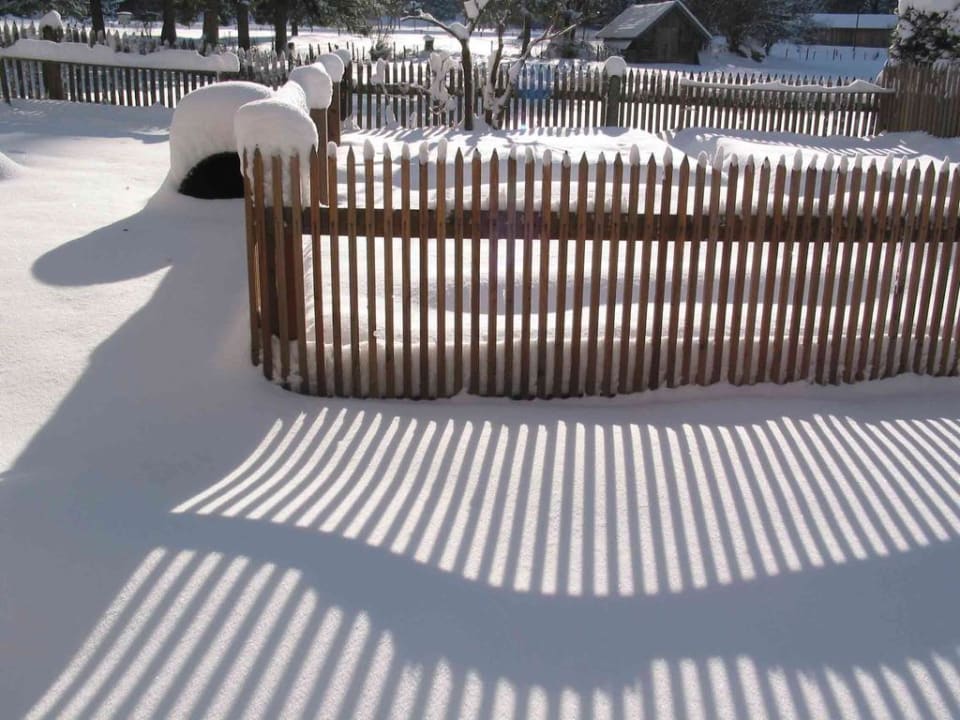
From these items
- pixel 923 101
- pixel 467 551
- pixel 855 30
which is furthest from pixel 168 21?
pixel 855 30

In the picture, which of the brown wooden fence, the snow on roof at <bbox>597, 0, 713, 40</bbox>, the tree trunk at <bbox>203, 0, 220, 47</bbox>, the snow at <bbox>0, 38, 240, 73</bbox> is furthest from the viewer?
the snow on roof at <bbox>597, 0, 713, 40</bbox>

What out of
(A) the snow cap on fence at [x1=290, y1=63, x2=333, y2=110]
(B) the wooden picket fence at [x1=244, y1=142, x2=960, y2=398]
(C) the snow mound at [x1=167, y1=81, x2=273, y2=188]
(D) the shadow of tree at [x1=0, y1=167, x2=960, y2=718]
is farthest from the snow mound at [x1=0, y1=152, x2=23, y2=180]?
(B) the wooden picket fence at [x1=244, y1=142, x2=960, y2=398]

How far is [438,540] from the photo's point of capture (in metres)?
3.79

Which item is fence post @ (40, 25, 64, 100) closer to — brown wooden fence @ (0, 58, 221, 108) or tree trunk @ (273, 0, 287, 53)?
brown wooden fence @ (0, 58, 221, 108)

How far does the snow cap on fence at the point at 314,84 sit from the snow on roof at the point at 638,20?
37.0 m

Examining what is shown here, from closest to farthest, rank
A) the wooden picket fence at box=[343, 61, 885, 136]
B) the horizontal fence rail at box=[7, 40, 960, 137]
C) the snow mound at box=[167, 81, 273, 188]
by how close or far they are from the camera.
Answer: the snow mound at box=[167, 81, 273, 188], the horizontal fence rail at box=[7, 40, 960, 137], the wooden picket fence at box=[343, 61, 885, 136]

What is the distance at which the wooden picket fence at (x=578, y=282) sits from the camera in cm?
497

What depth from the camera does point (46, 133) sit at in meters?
12.9

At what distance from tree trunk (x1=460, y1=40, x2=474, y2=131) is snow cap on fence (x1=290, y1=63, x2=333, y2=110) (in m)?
7.25

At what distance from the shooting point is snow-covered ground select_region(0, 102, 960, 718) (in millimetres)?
2998

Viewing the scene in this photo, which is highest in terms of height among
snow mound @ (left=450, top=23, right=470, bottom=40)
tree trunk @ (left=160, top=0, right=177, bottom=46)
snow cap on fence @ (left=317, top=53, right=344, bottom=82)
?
tree trunk @ (left=160, top=0, right=177, bottom=46)

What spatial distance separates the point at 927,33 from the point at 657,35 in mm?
25310

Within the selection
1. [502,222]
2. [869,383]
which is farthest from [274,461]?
[869,383]

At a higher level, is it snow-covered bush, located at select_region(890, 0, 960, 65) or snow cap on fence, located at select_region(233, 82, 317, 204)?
snow-covered bush, located at select_region(890, 0, 960, 65)
